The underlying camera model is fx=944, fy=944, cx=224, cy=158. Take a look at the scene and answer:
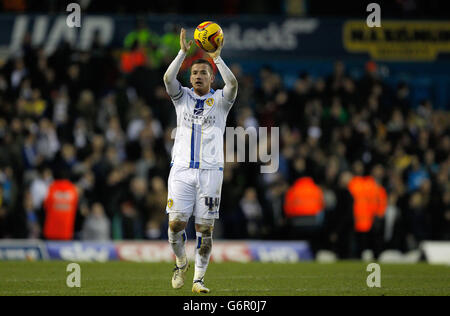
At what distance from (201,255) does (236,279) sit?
7.05 ft

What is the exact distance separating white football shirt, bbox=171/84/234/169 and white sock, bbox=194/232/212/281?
0.83 m

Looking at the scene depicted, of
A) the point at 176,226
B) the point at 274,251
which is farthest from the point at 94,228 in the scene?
the point at 176,226

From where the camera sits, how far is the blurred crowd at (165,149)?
62.4ft

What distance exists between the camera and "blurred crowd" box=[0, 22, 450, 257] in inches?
749

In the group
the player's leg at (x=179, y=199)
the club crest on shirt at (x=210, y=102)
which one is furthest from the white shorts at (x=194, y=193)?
the club crest on shirt at (x=210, y=102)

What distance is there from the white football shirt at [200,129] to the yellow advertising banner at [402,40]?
15135 millimetres

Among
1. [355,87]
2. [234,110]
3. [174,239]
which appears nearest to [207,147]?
[174,239]

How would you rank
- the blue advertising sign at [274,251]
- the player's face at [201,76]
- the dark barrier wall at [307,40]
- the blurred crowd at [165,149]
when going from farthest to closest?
the dark barrier wall at [307,40] → the blurred crowd at [165,149] → the blue advertising sign at [274,251] → the player's face at [201,76]

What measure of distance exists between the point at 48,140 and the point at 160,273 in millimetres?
7196

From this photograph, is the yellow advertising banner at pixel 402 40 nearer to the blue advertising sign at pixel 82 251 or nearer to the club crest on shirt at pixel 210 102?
the blue advertising sign at pixel 82 251

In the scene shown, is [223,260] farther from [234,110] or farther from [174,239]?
[174,239]

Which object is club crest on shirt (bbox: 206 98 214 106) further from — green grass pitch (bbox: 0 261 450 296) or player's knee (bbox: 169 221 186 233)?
green grass pitch (bbox: 0 261 450 296)

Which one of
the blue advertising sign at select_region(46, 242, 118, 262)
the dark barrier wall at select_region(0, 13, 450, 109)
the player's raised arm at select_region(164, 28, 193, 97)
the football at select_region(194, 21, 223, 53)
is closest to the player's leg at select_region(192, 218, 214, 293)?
the player's raised arm at select_region(164, 28, 193, 97)

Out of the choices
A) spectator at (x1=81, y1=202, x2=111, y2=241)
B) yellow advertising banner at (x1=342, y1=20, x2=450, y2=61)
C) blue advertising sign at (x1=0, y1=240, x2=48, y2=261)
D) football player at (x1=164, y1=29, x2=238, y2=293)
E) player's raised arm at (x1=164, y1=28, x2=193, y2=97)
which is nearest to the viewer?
player's raised arm at (x1=164, y1=28, x2=193, y2=97)
